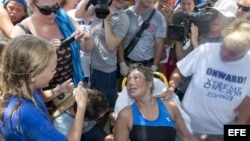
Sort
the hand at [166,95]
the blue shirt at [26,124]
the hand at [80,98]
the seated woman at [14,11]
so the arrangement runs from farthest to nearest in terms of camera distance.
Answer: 1. the seated woman at [14,11]
2. the hand at [166,95]
3. the hand at [80,98]
4. the blue shirt at [26,124]

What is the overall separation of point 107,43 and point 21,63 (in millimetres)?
1857

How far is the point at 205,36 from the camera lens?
11.6 feet

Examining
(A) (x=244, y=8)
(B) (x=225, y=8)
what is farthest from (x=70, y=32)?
(A) (x=244, y=8)

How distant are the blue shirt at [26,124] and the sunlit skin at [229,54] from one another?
4.78ft

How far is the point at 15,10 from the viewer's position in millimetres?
3686

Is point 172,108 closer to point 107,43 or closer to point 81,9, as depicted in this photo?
point 107,43

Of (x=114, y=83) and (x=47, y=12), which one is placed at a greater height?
(x=47, y=12)

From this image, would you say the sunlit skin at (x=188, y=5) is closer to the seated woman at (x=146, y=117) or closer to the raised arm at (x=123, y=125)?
the seated woman at (x=146, y=117)

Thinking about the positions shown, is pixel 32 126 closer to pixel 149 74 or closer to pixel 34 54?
pixel 34 54

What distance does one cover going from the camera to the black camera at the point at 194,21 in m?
3.46

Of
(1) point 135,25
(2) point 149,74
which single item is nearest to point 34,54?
(2) point 149,74

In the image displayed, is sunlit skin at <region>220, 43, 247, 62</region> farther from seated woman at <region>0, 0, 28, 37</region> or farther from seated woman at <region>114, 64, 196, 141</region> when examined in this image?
seated woman at <region>0, 0, 28, 37</region>

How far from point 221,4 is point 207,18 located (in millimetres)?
173

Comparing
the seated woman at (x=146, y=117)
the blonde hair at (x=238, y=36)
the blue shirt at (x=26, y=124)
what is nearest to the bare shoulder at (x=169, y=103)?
the seated woman at (x=146, y=117)
